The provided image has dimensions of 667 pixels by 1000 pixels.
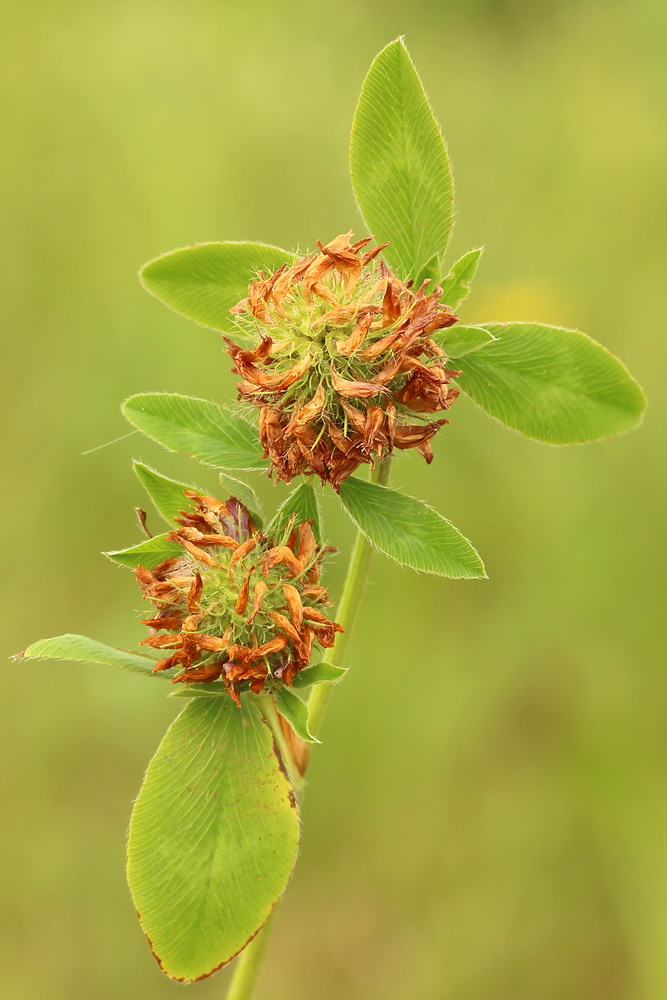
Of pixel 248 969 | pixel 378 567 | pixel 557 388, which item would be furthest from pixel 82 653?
pixel 378 567

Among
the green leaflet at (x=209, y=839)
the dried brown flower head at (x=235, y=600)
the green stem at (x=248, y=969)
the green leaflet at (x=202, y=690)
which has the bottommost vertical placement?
the green stem at (x=248, y=969)

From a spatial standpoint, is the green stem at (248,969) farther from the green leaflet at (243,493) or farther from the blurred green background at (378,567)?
the blurred green background at (378,567)

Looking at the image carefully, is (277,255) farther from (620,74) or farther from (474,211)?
(620,74)

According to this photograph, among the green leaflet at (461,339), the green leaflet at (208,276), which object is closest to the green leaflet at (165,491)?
the green leaflet at (208,276)

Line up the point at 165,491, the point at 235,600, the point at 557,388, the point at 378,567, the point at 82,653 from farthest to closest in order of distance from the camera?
the point at 378,567
the point at 557,388
the point at 165,491
the point at 235,600
the point at 82,653

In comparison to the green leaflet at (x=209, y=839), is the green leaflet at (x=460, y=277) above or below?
above

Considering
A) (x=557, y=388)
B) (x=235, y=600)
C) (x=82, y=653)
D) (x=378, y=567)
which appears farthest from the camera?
(x=378, y=567)

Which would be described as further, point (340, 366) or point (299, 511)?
point (299, 511)

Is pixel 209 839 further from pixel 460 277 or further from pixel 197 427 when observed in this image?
pixel 460 277
